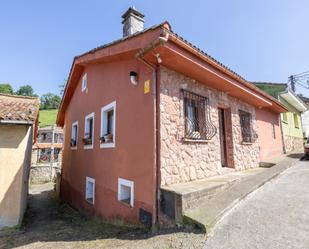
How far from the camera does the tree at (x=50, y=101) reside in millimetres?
61500

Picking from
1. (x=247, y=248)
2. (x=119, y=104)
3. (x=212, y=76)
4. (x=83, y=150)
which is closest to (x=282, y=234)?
(x=247, y=248)

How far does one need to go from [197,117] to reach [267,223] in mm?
3265

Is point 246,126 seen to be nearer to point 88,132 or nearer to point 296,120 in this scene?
point 88,132

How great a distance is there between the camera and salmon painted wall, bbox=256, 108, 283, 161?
9.80 m

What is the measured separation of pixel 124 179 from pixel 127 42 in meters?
3.73

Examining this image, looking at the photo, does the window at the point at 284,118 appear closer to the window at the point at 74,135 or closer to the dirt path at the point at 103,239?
the dirt path at the point at 103,239

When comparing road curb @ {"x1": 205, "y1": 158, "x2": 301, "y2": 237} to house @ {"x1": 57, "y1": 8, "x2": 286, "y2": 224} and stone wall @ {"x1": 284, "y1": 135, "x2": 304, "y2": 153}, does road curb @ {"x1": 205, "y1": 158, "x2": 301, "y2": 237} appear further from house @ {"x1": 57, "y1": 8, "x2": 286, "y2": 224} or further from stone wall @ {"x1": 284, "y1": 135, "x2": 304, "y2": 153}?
stone wall @ {"x1": 284, "y1": 135, "x2": 304, "y2": 153}

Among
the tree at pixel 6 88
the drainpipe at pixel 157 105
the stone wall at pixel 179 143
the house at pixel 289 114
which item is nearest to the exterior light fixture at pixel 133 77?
the drainpipe at pixel 157 105

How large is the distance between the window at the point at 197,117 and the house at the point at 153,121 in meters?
0.03

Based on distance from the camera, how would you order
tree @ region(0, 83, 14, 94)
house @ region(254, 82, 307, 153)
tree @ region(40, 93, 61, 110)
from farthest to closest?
1. tree @ region(40, 93, 61, 110)
2. tree @ region(0, 83, 14, 94)
3. house @ region(254, 82, 307, 153)

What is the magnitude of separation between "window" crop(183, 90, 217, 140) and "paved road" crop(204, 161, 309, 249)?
2.05m

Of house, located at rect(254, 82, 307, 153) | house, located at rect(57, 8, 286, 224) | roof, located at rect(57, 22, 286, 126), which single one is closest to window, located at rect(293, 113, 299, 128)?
house, located at rect(254, 82, 307, 153)

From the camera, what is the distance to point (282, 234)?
3.04m

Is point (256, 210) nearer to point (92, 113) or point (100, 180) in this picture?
point (100, 180)
